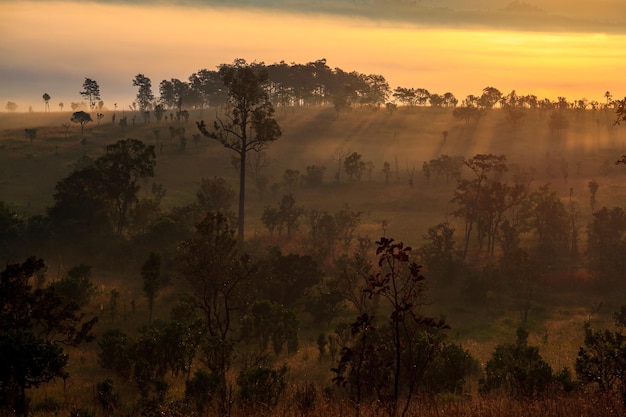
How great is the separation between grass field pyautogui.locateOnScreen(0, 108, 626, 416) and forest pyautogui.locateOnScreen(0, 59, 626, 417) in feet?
1.06

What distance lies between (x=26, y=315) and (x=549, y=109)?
17663 centimetres

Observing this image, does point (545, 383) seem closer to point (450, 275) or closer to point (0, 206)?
point (450, 275)

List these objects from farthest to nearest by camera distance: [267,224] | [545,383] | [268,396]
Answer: [267,224], [545,383], [268,396]

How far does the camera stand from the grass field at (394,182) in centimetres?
3125

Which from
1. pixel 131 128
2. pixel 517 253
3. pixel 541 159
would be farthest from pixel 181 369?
pixel 131 128

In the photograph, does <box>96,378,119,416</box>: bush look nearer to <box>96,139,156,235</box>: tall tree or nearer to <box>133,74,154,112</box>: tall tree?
<box>96,139,156,235</box>: tall tree

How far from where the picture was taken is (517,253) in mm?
43562

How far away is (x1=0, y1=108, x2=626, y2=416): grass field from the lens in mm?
31253

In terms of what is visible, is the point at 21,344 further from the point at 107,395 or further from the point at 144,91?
the point at 144,91

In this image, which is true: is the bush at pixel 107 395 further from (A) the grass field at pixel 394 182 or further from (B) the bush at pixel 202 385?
(B) the bush at pixel 202 385

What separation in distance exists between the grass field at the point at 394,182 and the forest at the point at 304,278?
32 centimetres

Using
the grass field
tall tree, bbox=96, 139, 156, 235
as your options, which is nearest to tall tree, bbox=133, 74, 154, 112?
the grass field

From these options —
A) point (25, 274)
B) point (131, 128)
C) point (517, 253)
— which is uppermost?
point (131, 128)

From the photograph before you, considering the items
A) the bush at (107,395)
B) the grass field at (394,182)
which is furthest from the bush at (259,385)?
the bush at (107,395)
